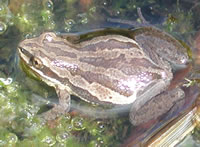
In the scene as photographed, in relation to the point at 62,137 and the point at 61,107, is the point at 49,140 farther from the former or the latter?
the point at 61,107

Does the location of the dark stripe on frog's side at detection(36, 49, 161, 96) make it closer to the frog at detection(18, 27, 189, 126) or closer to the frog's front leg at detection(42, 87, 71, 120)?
the frog at detection(18, 27, 189, 126)

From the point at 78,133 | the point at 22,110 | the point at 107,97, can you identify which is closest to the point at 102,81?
the point at 107,97

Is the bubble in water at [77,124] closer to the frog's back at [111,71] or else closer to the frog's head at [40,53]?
the frog's back at [111,71]

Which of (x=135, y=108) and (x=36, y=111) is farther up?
Result: (x=135, y=108)

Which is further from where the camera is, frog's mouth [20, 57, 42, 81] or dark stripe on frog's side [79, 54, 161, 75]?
frog's mouth [20, 57, 42, 81]

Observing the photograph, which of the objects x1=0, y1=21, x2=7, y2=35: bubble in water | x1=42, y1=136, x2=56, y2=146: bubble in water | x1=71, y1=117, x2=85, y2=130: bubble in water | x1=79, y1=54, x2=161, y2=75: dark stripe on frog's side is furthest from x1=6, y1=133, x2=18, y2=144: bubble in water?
x1=0, y1=21, x2=7, y2=35: bubble in water

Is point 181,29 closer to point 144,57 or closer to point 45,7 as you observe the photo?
point 144,57

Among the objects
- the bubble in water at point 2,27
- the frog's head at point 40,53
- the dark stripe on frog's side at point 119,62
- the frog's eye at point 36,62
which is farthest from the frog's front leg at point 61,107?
the bubble in water at point 2,27
